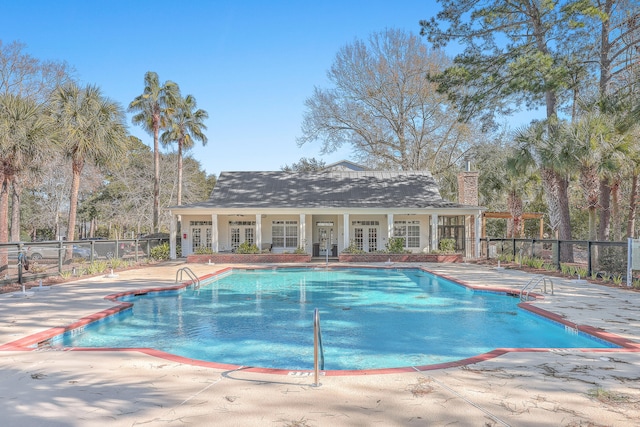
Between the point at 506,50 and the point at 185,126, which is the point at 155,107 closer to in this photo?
the point at 185,126

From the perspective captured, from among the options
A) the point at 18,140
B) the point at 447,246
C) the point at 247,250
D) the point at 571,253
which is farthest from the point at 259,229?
the point at 571,253

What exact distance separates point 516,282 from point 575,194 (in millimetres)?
21960

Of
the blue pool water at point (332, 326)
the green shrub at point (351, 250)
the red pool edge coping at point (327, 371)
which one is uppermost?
the green shrub at point (351, 250)

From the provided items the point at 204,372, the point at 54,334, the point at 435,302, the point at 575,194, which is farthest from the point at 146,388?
the point at 575,194

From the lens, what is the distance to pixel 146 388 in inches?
163

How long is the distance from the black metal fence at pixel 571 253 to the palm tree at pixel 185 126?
19386 mm

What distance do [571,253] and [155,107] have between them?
2359 centimetres

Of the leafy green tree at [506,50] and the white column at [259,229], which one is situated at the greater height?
the leafy green tree at [506,50]

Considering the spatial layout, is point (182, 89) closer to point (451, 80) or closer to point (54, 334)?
point (451, 80)

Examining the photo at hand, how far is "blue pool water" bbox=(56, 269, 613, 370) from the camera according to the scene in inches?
263

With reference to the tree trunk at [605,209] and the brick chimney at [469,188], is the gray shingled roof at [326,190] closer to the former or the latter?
the brick chimney at [469,188]

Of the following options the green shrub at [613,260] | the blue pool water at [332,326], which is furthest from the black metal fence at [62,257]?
the green shrub at [613,260]

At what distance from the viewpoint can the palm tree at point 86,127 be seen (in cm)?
1722

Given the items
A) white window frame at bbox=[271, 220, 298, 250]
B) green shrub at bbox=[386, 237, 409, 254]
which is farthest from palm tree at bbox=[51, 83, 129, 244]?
green shrub at bbox=[386, 237, 409, 254]
